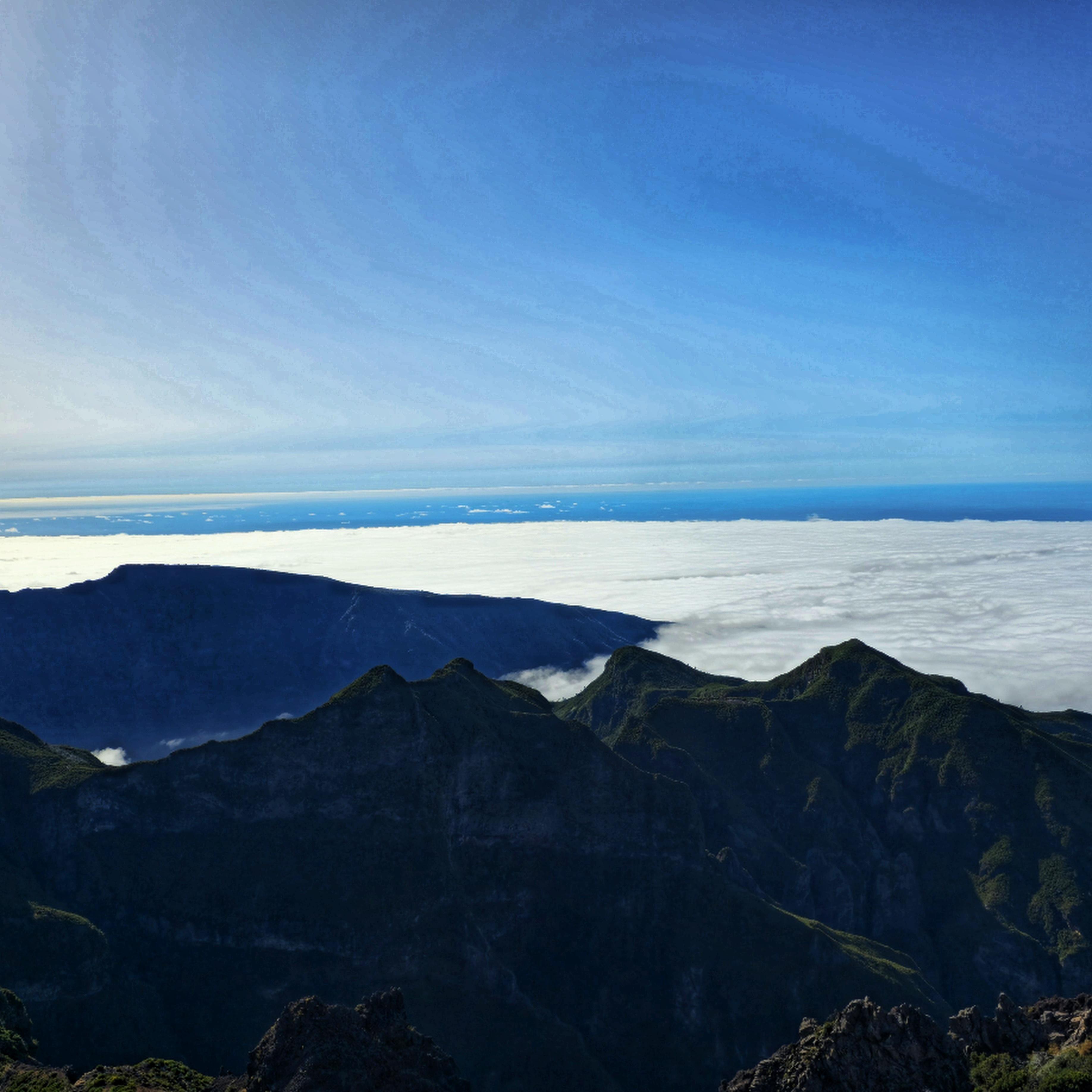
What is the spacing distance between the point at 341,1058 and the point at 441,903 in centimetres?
3652

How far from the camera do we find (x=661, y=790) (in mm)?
97812

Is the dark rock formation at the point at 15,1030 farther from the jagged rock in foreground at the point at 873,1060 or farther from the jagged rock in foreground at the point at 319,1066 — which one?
the jagged rock in foreground at the point at 873,1060

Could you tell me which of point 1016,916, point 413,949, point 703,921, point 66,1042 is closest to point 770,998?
point 703,921

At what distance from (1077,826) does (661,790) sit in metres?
61.4

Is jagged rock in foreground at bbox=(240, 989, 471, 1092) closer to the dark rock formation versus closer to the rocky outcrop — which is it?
the dark rock formation

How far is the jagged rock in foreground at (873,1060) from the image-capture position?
1695 inches

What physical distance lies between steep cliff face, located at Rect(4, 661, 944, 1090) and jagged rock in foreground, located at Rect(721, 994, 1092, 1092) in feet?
132

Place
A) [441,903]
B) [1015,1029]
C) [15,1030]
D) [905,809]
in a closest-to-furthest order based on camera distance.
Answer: [1015,1029] → [15,1030] → [441,903] → [905,809]

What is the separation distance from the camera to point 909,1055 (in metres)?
44.0

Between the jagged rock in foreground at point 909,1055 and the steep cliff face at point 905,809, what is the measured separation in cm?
5634

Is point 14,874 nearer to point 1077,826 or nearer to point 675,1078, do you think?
point 675,1078

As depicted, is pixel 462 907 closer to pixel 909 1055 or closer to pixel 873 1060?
pixel 873 1060

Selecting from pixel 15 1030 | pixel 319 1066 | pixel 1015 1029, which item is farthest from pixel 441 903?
pixel 1015 1029

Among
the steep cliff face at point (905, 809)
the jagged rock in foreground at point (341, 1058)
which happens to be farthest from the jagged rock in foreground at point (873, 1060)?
the steep cliff face at point (905, 809)
